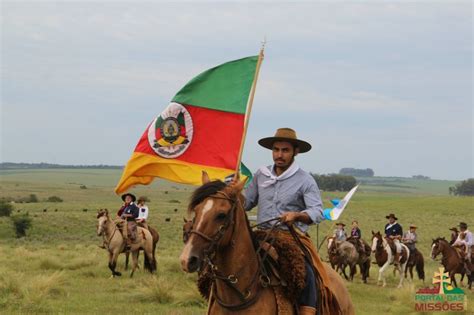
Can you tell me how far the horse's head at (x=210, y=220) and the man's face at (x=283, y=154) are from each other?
1.15 metres

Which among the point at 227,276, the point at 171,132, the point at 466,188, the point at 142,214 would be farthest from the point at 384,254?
the point at 466,188

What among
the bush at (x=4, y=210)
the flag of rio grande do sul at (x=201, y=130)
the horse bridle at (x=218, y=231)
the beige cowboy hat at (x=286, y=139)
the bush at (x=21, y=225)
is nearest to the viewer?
the horse bridle at (x=218, y=231)

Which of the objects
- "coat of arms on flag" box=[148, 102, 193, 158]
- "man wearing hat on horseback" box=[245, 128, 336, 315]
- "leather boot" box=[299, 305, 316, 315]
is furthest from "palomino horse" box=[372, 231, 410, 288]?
"leather boot" box=[299, 305, 316, 315]

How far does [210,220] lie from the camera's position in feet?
17.4

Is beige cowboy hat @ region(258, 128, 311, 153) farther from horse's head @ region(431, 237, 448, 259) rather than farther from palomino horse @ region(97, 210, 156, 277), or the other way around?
horse's head @ region(431, 237, 448, 259)

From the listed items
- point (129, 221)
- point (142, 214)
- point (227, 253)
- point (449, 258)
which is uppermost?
point (227, 253)

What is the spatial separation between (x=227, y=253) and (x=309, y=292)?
106 cm

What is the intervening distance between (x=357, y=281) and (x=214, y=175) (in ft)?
53.4

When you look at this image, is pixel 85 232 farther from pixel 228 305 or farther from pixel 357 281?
pixel 228 305

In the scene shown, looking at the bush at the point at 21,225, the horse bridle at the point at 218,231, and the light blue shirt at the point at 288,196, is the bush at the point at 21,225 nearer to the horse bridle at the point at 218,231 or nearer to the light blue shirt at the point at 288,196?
the light blue shirt at the point at 288,196

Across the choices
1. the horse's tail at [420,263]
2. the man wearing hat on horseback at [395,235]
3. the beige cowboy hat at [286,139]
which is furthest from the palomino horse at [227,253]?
the horse's tail at [420,263]

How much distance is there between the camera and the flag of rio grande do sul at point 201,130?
370 inches

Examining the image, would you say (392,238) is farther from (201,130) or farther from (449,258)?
(201,130)

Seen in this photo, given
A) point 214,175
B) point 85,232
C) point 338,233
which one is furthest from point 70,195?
point 214,175
